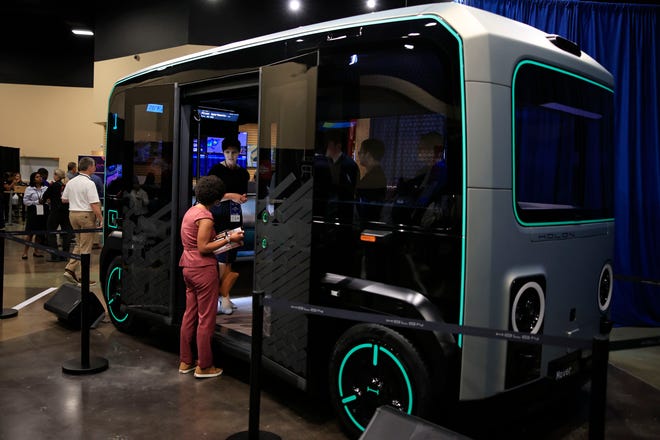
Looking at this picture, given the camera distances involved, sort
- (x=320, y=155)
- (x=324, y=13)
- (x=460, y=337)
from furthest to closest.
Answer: (x=324, y=13)
(x=320, y=155)
(x=460, y=337)

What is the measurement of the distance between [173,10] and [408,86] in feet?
26.9

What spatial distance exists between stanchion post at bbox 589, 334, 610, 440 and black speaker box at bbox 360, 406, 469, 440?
511mm

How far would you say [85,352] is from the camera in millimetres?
4578

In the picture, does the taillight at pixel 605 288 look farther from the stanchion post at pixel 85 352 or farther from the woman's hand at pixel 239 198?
the stanchion post at pixel 85 352

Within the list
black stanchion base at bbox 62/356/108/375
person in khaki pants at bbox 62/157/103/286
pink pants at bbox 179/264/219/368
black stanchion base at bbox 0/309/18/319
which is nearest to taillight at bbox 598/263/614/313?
Answer: pink pants at bbox 179/264/219/368

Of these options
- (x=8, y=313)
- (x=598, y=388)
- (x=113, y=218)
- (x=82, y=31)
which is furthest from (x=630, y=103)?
(x=82, y=31)

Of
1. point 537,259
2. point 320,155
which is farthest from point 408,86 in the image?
point 537,259

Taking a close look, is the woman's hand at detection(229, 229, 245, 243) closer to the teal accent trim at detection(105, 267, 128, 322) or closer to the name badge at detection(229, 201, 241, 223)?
the teal accent trim at detection(105, 267, 128, 322)

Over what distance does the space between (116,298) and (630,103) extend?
5635 mm

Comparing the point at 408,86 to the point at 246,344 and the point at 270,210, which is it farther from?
the point at 246,344

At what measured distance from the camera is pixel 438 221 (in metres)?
2.99

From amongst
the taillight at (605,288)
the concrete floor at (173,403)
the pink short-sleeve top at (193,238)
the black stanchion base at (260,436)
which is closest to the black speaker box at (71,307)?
the concrete floor at (173,403)

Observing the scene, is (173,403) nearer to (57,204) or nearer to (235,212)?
(235,212)

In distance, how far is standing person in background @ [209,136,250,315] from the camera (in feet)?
18.6
